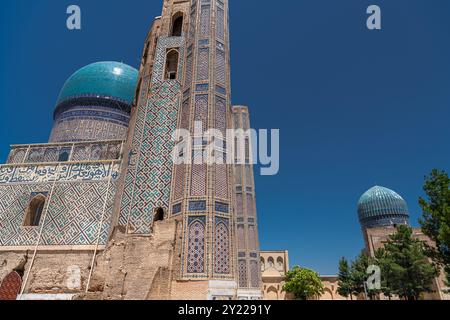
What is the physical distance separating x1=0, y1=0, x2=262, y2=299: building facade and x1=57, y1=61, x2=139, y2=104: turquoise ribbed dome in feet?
25.3

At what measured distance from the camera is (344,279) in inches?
857

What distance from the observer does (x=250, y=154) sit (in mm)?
15938

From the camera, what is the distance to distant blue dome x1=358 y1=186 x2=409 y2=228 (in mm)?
28203

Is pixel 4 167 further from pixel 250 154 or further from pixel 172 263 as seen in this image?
pixel 250 154

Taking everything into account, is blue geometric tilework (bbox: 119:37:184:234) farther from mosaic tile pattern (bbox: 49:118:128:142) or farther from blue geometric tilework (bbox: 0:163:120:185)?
mosaic tile pattern (bbox: 49:118:128:142)

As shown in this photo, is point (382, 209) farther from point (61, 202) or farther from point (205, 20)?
point (61, 202)

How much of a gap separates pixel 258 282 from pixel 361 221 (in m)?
21.3

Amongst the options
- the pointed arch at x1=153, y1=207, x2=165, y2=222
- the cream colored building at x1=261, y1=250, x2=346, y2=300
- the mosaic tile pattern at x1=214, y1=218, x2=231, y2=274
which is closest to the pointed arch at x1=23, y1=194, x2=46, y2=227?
the pointed arch at x1=153, y1=207, x2=165, y2=222

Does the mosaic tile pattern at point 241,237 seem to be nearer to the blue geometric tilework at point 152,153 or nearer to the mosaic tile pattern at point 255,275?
the mosaic tile pattern at point 255,275

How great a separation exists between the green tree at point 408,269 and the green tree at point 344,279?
5555mm

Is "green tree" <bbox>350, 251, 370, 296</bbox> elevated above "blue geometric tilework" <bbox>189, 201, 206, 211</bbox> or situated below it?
above

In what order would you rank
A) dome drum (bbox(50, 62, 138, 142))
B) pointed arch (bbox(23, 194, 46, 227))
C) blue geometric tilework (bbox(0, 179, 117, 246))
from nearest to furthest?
blue geometric tilework (bbox(0, 179, 117, 246)) → pointed arch (bbox(23, 194, 46, 227)) → dome drum (bbox(50, 62, 138, 142))

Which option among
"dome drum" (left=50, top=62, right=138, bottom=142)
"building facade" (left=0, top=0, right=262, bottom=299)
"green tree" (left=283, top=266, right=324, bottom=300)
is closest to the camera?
"building facade" (left=0, top=0, right=262, bottom=299)

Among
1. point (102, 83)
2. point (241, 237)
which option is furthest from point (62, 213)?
point (102, 83)
